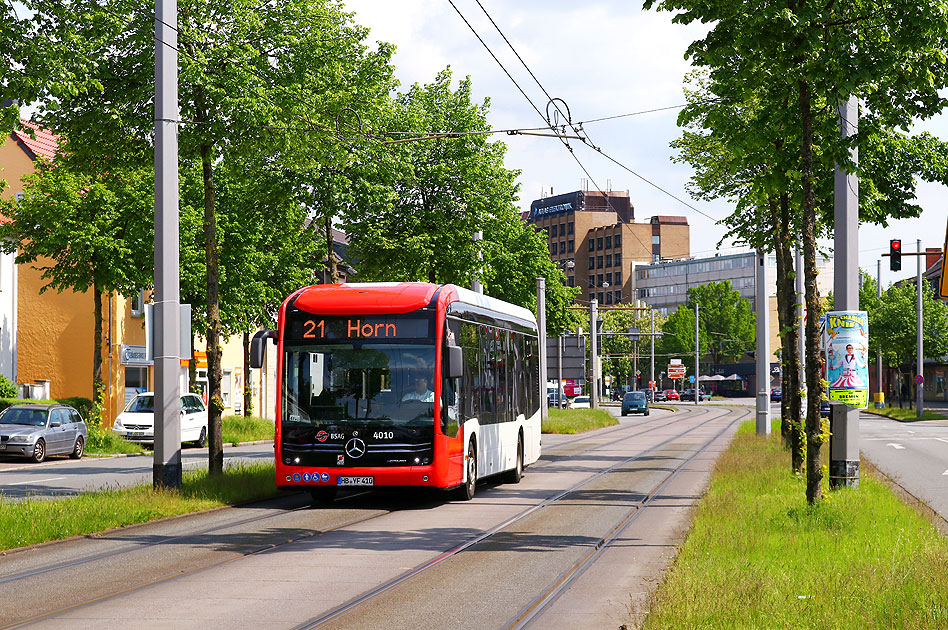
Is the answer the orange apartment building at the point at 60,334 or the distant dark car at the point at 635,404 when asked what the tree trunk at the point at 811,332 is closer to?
the orange apartment building at the point at 60,334

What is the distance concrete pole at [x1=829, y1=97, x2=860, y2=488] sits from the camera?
14633 millimetres

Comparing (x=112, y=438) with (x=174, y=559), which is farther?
(x=112, y=438)

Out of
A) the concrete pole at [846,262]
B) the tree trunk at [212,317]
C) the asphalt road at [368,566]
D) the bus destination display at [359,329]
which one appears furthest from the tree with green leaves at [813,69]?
the tree trunk at [212,317]

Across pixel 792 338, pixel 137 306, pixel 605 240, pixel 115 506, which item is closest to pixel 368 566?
pixel 115 506

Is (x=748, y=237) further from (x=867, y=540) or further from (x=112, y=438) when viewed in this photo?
(x=112, y=438)

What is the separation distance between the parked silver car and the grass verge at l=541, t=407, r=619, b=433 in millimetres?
21223

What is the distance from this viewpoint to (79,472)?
25.7 m

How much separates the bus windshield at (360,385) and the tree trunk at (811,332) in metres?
5.41

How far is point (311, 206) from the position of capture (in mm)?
31625

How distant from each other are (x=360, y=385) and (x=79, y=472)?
37.9ft

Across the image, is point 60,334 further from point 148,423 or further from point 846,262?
point 846,262

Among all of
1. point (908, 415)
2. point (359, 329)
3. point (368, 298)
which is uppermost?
point (368, 298)

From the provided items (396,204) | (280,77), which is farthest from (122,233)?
(280,77)

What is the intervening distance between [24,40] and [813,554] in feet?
36.5
